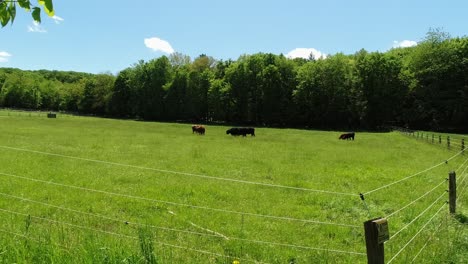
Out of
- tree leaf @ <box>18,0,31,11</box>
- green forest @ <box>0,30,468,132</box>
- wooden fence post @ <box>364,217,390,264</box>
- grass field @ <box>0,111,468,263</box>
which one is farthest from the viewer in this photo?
green forest @ <box>0,30,468,132</box>

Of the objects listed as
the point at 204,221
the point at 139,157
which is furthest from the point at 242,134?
the point at 204,221

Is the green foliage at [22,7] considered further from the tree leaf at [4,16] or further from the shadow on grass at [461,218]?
the shadow on grass at [461,218]

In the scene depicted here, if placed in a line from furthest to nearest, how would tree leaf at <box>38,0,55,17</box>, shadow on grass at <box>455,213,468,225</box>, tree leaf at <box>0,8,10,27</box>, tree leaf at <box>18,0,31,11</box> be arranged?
shadow on grass at <box>455,213,468,225</box>, tree leaf at <box>0,8,10,27</box>, tree leaf at <box>18,0,31,11</box>, tree leaf at <box>38,0,55,17</box>

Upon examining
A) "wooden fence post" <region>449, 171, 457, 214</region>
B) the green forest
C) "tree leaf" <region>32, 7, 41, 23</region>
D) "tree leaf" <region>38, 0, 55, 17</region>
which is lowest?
"wooden fence post" <region>449, 171, 457, 214</region>

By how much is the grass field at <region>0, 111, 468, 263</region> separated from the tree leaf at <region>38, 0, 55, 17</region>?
2809 millimetres

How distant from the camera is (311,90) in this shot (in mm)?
84688

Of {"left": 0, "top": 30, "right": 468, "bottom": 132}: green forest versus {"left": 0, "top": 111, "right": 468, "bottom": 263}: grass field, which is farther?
{"left": 0, "top": 30, "right": 468, "bottom": 132}: green forest

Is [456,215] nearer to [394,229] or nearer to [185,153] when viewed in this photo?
[394,229]

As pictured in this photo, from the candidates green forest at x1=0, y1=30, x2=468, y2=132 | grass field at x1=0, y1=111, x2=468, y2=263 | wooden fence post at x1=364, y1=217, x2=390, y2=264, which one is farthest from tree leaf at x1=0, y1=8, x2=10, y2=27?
green forest at x1=0, y1=30, x2=468, y2=132

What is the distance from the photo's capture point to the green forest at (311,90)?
7781cm

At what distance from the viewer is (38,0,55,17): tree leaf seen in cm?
345

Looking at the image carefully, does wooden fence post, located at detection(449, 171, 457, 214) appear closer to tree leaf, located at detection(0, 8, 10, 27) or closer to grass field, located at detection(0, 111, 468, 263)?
grass field, located at detection(0, 111, 468, 263)

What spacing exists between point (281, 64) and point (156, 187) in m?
81.8

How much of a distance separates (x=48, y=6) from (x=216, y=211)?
7.87 metres
